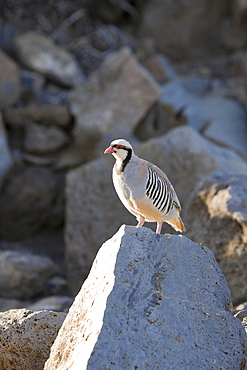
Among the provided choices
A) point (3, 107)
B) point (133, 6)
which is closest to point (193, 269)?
point (3, 107)

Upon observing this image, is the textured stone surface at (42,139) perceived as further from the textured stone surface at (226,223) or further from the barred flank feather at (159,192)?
the barred flank feather at (159,192)

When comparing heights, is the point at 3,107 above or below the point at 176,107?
below

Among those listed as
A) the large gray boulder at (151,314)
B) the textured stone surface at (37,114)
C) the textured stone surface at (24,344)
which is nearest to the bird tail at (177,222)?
the large gray boulder at (151,314)

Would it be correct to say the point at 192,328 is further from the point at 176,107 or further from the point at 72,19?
the point at 72,19

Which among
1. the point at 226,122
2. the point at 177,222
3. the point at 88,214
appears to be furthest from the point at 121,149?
the point at 226,122

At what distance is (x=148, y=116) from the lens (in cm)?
1162

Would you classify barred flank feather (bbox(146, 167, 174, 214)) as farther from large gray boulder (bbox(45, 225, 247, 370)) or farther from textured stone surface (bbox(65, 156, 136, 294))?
textured stone surface (bbox(65, 156, 136, 294))

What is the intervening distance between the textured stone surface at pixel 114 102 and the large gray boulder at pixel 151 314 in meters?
7.70

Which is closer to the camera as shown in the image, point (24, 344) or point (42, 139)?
point (24, 344)

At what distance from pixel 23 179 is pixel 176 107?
383 centimetres

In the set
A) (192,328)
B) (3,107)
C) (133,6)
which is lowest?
(3,107)

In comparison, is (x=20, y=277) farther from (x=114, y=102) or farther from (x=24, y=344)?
(x=114, y=102)

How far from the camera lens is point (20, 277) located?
7578 millimetres

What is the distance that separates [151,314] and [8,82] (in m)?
9.46
